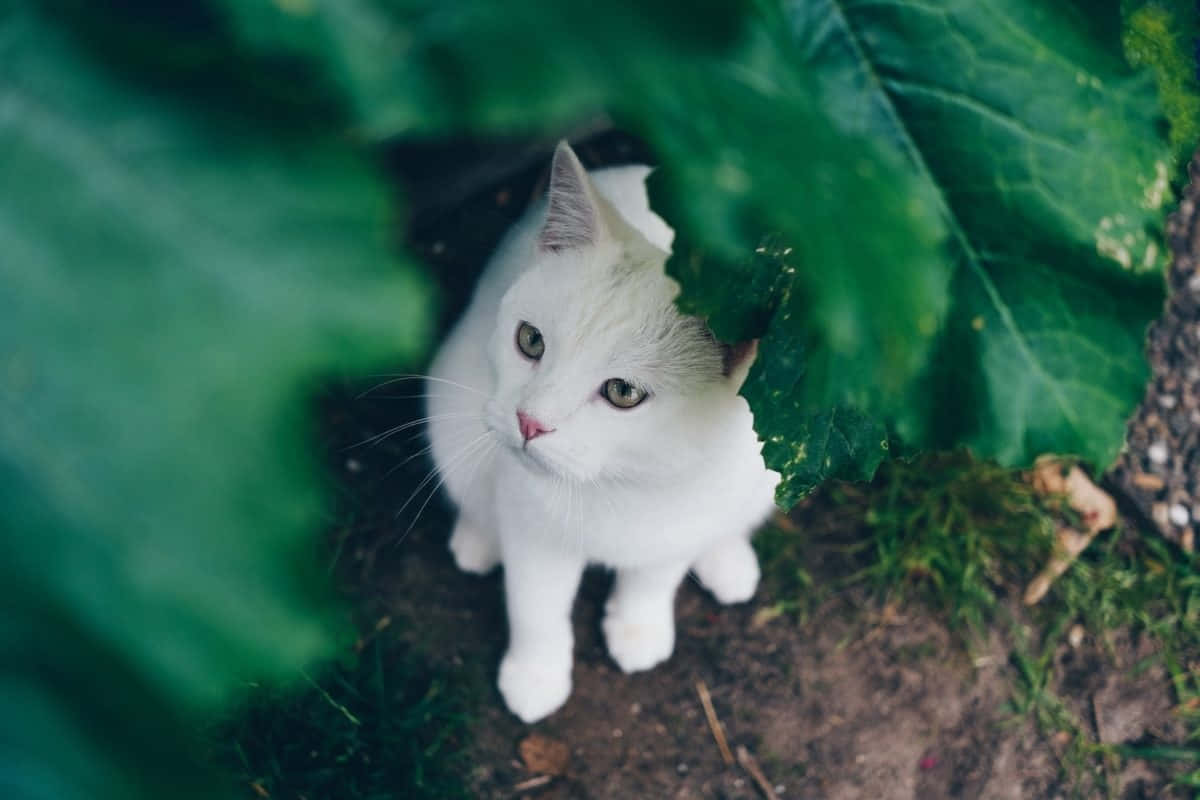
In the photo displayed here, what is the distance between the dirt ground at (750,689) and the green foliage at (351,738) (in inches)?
2.4

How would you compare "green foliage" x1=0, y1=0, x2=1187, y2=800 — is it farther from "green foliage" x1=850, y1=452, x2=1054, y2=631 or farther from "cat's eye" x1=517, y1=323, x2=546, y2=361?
"green foliage" x1=850, y1=452, x2=1054, y2=631

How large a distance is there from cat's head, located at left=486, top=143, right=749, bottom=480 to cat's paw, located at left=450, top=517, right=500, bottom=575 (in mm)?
591

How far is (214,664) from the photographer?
1.40 feet

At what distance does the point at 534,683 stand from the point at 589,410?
0.69 meters

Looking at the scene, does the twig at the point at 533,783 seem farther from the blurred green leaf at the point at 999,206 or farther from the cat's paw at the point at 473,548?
the blurred green leaf at the point at 999,206

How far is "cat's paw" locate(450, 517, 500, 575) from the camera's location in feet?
5.22

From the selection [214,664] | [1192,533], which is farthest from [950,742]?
[214,664]

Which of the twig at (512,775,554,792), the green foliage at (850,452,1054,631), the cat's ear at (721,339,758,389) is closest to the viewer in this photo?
the cat's ear at (721,339,758,389)

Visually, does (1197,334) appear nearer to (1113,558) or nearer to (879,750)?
(1113,558)

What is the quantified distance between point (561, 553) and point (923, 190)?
0.69 m

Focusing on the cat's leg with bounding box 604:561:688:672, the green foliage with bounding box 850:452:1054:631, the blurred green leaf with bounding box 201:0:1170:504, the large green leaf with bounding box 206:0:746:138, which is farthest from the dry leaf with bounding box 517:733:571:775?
the large green leaf with bounding box 206:0:746:138

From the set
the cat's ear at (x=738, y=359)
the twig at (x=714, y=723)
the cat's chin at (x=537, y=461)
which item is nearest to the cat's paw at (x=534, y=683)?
the twig at (x=714, y=723)

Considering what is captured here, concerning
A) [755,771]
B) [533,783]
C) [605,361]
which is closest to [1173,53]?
[605,361]

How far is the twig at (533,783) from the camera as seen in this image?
1545mm
